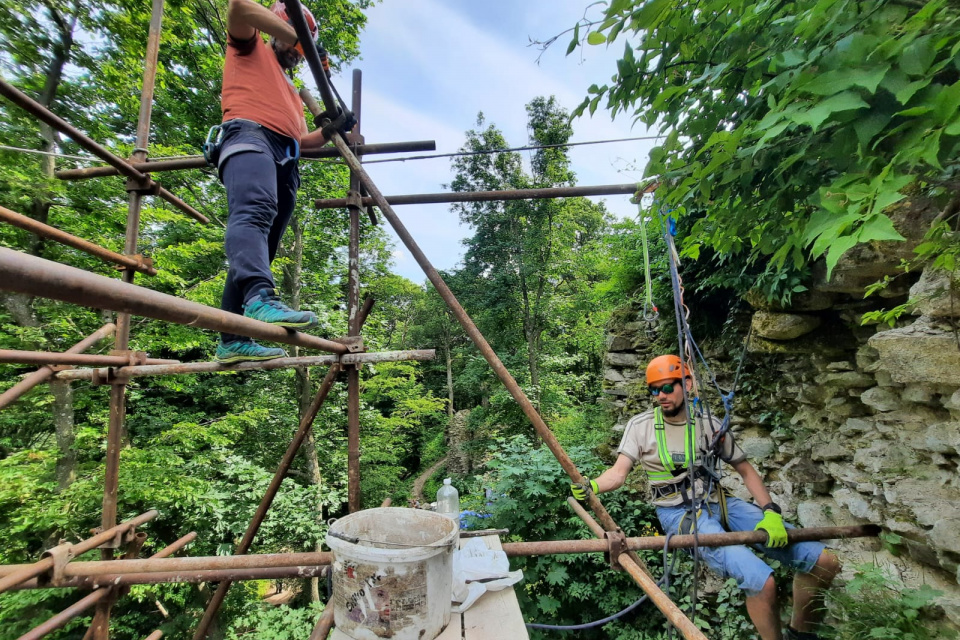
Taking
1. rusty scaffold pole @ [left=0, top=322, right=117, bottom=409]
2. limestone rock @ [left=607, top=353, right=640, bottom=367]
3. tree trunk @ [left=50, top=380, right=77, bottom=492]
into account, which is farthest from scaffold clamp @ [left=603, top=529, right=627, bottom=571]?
tree trunk @ [left=50, top=380, right=77, bottom=492]

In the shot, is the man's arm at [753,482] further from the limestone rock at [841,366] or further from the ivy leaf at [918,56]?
the ivy leaf at [918,56]

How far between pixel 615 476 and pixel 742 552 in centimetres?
81

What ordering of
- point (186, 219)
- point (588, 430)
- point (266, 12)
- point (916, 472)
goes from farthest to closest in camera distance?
point (588, 430)
point (186, 219)
point (916, 472)
point (266, 12)

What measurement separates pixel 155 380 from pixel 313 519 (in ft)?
14.2

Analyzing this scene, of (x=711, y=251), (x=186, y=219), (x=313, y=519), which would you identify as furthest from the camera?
(x=313, y=519)

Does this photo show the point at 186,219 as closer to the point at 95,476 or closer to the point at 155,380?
the point at 155,380

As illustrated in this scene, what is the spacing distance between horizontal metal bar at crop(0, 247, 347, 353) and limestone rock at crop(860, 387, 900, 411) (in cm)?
385

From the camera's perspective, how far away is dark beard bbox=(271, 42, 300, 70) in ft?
7.04

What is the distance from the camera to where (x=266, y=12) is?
172cm

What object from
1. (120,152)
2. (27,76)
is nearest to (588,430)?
(120,152)

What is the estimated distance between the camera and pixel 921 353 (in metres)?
2.14

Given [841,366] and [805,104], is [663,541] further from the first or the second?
[841,366]

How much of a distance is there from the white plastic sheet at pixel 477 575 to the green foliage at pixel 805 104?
5.65 ft

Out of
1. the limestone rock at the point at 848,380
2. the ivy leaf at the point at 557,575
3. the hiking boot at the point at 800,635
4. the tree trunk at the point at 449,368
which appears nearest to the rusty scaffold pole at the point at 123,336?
the ivy leaf at the point at 557,575
